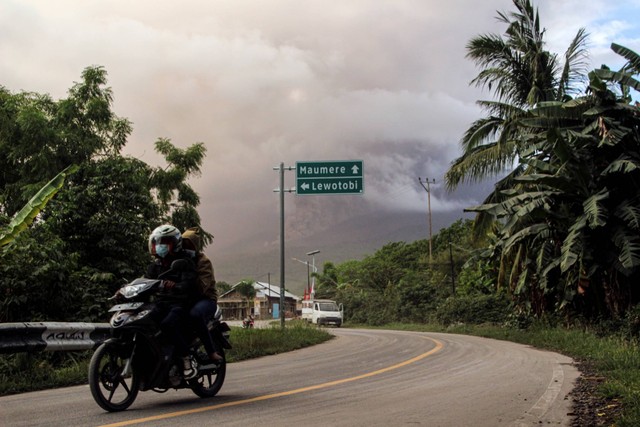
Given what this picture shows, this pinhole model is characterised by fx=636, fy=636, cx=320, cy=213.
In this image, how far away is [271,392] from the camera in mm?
7746

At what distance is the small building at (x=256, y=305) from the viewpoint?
91.6 m

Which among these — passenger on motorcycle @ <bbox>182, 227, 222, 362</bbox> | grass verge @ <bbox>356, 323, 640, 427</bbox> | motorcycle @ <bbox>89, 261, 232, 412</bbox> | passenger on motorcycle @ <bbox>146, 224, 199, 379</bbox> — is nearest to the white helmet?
passenger on motorcycle @ <bbox>146, 224, 199, 379</bbox>

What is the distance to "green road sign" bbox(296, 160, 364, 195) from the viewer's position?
72.4 feet

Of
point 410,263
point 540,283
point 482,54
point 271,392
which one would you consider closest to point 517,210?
point 540,283

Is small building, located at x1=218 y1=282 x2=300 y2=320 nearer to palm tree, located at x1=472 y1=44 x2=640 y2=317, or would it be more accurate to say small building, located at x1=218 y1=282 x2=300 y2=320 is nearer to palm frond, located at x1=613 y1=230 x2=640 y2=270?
palm tree, located at x1=472 y1=44 x2=640 y2=317

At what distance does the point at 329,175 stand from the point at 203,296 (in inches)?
608

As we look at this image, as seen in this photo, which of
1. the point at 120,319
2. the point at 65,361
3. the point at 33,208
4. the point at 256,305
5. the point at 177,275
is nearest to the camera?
the point at 120,319

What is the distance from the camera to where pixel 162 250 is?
6.71 m

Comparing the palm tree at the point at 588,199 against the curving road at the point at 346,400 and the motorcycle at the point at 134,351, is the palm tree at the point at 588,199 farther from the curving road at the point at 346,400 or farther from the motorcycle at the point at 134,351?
the motorcycle at the point at 134,351

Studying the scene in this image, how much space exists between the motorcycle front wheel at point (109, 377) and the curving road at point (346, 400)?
0.13 metres

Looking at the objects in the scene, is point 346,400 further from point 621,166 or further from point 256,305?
point 256,305

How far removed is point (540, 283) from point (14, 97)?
67.6 feet

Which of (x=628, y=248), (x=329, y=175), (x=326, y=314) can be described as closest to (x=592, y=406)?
(x=628, y=248)

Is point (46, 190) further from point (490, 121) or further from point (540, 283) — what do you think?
point (490, 121)
